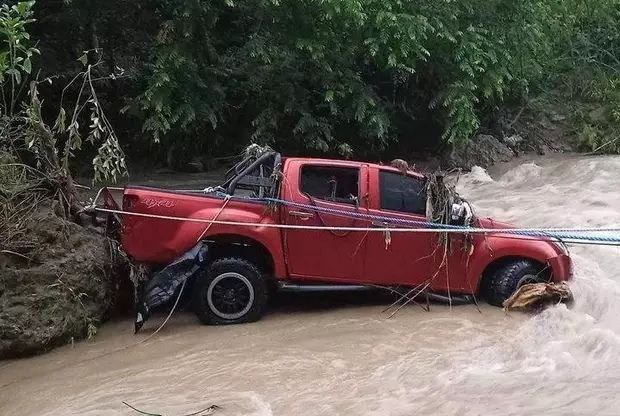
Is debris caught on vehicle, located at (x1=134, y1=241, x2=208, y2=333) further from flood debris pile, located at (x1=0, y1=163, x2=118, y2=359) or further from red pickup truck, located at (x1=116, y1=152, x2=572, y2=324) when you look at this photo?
flood debris pile, located at (x1=0, y1=163, x2=118, y2=359)

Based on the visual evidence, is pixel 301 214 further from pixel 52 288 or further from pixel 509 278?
pixel 52 288

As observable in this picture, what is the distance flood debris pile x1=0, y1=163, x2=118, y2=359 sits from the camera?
227 inches

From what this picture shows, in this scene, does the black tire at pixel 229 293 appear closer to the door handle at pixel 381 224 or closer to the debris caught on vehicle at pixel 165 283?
the debris caught on vehicle at pixel 165 283

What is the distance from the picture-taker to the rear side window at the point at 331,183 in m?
6.46

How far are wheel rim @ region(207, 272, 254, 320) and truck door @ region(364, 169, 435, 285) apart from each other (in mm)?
1211

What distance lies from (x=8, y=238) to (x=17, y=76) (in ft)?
5.17

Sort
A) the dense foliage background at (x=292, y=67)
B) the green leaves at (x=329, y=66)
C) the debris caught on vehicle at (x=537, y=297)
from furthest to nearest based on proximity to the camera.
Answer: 1. the dense foliage background at (x=292, y=67)
2. the green leaves at (x=329, y=66)
3. the debris caught on vehicle at (x=537, y=297)

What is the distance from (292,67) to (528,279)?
7.39 meters

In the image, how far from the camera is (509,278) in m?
6.59

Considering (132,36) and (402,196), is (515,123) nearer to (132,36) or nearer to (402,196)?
(132,36)

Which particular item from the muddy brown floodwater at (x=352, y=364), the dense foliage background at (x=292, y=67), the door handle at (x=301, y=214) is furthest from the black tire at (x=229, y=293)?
the dense foliage background at (x=292, y=67)

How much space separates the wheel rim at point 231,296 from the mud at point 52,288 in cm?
119

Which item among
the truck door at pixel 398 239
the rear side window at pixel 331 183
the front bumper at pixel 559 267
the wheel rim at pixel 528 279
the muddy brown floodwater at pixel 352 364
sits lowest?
the muddy brown floodwater at pixel 352 364

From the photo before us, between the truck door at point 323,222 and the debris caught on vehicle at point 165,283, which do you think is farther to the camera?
the truck door at point 323,222
